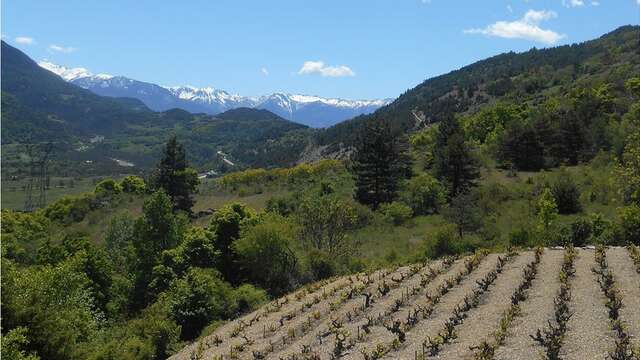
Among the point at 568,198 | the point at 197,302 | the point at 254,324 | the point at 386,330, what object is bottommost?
the point at 197,302

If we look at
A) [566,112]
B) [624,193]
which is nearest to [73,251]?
[624,193]

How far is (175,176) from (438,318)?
5671 cm

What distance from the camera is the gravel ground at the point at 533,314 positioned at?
1606 cm

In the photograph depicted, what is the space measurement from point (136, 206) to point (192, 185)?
14.1 meters

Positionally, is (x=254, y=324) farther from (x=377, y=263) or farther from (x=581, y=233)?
(x=581, y=233)

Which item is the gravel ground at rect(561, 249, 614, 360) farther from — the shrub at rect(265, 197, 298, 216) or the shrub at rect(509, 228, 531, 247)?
the shrub at rect(265, 197, 298, 216)

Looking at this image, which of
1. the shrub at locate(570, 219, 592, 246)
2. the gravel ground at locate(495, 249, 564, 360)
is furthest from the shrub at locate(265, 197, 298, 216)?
the gravel ground at locate(495, 249, 564, 360)

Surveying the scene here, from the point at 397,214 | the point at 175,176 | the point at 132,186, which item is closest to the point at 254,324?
the point at 397,214

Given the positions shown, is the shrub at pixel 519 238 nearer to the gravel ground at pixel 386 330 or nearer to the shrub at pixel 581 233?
the shrub at pixel 581 233

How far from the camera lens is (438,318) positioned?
21141 millimetres

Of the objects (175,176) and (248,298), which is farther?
(175,176)

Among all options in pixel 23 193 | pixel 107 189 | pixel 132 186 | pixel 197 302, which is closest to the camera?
pixel 197 302

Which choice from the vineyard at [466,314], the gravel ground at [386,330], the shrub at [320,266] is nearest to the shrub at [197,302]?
the vineyard at [466,314]

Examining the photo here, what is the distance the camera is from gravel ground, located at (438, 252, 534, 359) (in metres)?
17.1
